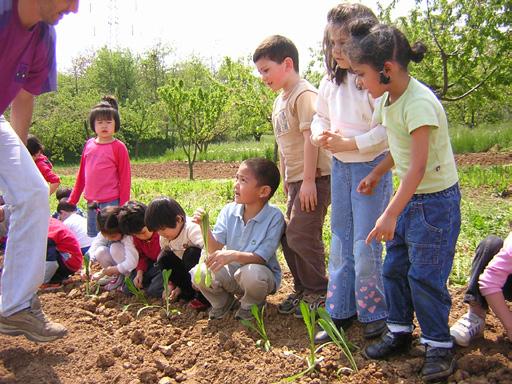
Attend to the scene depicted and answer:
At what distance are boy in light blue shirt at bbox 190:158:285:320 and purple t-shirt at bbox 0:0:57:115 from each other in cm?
113

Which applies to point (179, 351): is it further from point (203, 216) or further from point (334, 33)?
point (334, 33)

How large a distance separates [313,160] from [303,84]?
486 millimetres

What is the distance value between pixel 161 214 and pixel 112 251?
2.36 ft

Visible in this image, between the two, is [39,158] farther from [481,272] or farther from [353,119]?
[481,272]

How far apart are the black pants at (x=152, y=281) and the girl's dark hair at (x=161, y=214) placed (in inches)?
17.0

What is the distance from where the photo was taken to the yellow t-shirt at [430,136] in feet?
6.82

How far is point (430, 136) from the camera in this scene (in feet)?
7.03

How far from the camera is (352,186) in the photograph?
103 inches

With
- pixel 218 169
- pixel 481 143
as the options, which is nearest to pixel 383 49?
pixel 218 169

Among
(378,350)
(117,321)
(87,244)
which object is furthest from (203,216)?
(87,244)

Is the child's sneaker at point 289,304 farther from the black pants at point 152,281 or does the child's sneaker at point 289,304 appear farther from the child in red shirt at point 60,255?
the child in red shirt at point 60,255

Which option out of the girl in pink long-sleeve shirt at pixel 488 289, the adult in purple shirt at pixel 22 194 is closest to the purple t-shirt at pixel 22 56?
the adult in purple shirt at pixel 22 194

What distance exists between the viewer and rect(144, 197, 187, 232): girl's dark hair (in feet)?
10.6

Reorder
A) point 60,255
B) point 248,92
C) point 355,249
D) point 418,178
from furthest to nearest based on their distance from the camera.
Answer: point 248,92 < point 60,255 < point 355,249 < point 418,178
